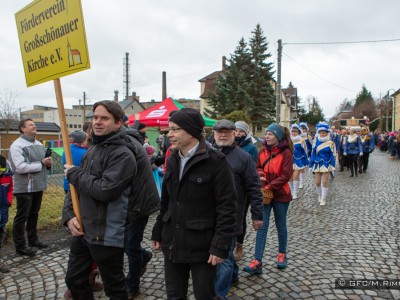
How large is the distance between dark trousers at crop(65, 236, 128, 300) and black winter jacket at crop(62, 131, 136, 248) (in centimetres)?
10

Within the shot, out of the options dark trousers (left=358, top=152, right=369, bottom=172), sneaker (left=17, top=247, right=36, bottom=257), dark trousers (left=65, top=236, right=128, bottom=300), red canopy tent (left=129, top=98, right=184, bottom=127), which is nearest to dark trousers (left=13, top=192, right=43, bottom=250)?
sneaker (left=17, top=247, right=36, bottom=257)

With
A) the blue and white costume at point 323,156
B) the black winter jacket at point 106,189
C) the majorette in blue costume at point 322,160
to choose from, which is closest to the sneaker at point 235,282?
the black winter jacket at point 106,189

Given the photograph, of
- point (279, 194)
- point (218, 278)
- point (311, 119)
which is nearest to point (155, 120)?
point (279, 194)

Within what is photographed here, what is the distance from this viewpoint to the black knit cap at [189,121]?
2.27 m

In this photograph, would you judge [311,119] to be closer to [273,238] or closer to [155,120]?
[155,120]

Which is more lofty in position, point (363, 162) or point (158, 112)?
point (158, 112)

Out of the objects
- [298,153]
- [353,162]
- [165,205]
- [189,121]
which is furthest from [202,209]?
[353,162]

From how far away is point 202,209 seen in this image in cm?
226

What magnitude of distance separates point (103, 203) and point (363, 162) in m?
13.8

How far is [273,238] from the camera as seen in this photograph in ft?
16.9

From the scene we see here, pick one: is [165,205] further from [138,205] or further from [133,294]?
[133,294]

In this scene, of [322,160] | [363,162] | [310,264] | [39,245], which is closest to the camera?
[310,264]

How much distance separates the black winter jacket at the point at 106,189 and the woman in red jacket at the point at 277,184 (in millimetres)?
1986

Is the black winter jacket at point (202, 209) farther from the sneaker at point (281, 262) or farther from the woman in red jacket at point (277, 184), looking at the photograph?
the sneaker at point (281, 262)
